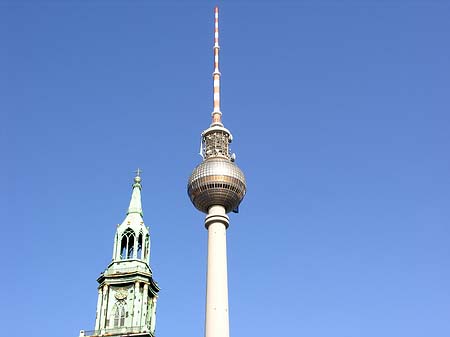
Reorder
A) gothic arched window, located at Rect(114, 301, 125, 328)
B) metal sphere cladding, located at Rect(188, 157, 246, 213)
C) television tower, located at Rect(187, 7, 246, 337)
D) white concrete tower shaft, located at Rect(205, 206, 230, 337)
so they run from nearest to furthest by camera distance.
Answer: white concrete tower shaft, located at Rect(205, 206, 230, 337)
television tower, located at Rect(187, 7, 246, 337)
metal sphere cladding, located at Rect(188, 157, 246, 213)
gothic arched window, located at Rect(114, 301, 125, 328)

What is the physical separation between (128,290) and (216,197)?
2250 centimetres

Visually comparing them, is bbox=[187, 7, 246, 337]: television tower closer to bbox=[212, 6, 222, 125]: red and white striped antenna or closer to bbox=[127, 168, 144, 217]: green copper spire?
bbox=[212, 6, 222, 125]: red and white striped antenna

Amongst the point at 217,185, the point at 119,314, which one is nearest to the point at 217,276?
the point at 217,185

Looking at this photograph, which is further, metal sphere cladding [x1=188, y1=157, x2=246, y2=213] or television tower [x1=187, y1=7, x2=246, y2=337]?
metal sphere cladding [x1=188, y1=157, x2=246, y2=213]

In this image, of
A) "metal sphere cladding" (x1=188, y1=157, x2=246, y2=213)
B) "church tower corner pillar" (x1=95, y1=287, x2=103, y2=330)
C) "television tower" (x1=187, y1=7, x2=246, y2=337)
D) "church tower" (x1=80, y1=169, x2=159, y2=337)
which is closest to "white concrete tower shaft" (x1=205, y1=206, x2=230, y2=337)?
"television tower" (x1=187, y1=7, x2=246, y2=337)

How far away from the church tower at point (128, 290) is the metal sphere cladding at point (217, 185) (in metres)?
15.1

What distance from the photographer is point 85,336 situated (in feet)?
418

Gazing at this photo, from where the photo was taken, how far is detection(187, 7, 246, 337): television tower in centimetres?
11588

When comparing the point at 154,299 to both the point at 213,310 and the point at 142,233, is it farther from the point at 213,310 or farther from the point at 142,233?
the point at 213,310

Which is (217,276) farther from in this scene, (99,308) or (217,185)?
(99,308)

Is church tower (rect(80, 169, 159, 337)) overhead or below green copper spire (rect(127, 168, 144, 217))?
below

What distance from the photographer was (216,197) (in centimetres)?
12788

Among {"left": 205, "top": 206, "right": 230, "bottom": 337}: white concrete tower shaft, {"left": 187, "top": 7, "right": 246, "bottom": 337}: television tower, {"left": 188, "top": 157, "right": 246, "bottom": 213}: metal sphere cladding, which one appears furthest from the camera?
{"left": 188, "top": 157, "right": 246, "bottom": 213}: metal sphere cladding

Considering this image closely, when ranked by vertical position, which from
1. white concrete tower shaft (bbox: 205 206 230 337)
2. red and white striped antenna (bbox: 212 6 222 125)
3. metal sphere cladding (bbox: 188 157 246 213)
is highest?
red and white striped antenna (bbox: 212 6 222 125)
